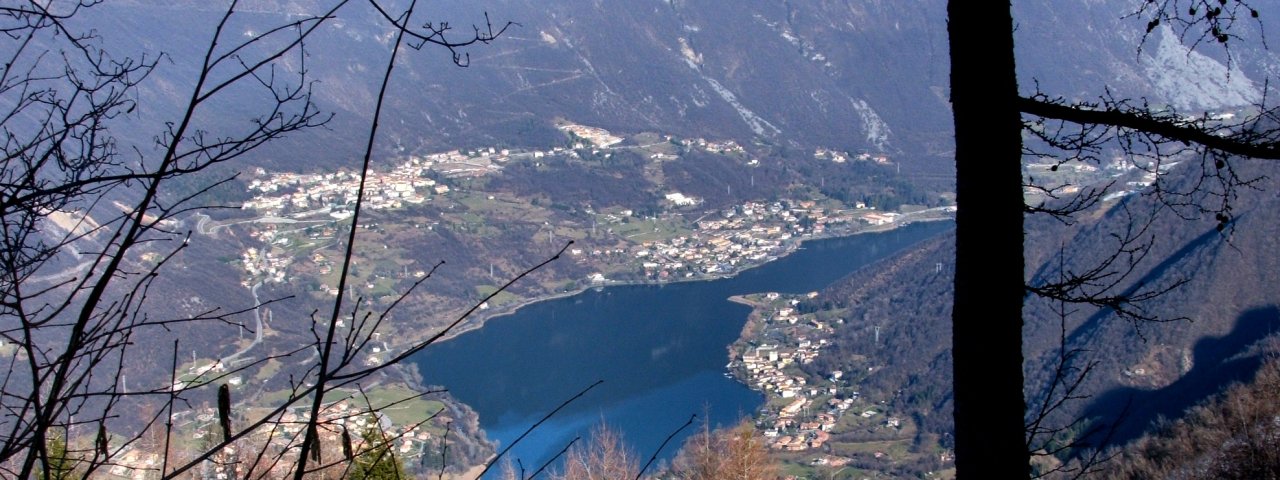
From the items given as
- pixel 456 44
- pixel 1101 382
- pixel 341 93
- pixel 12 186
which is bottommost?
pixel 12 186

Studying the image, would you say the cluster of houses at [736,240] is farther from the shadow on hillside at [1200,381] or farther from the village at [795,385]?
the shadow on hillside at [1200,381]

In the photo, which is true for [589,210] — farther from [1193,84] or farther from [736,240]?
[1193,84]

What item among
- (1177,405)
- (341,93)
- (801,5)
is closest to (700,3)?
(801,5)

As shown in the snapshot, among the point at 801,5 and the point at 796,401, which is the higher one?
the point at 801,5

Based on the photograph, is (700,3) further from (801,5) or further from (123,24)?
(123,24)

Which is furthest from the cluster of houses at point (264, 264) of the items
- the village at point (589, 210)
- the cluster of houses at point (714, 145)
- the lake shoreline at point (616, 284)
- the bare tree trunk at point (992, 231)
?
the bare tree trunk at point (992, 231)

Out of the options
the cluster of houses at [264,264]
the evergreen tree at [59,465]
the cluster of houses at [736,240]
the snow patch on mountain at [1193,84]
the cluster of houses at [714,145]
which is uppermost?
the snow patch on mountain at [1193,84]

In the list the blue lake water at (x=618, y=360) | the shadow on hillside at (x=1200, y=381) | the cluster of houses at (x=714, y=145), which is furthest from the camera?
the cluster of houses at (x=714, y=145)
